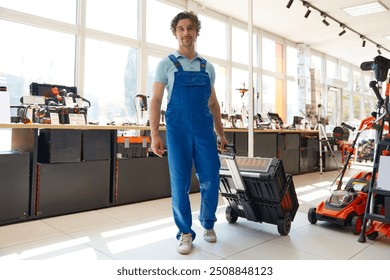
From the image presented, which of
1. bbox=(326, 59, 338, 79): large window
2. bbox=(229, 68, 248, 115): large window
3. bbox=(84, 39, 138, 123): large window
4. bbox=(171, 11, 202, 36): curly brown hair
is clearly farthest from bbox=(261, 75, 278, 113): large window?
bbox=(171, 11, 202, 36): curly brown hair

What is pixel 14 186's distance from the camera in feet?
8.80

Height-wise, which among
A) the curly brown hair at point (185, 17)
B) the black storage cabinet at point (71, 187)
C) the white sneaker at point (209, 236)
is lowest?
the white sneaker at point (209, 236)

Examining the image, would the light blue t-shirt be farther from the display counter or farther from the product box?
the product box

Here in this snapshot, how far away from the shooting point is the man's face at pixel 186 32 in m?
2.09

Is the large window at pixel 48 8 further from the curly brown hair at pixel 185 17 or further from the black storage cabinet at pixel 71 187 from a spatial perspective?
the curly brown hair at pixel 185 17

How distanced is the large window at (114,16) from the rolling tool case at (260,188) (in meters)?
3.32

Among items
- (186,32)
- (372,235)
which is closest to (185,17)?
(186,32)

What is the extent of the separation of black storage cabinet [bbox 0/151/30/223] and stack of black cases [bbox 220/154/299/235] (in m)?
1.68

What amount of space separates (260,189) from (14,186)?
2028mm

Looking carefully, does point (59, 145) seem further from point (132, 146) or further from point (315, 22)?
point (315, 22)

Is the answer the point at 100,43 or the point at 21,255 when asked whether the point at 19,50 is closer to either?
the point at 100,43

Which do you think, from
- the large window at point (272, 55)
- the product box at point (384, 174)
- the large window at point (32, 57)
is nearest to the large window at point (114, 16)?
the large window at point (32, 57)

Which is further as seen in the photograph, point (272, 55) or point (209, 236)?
point (272, 55)

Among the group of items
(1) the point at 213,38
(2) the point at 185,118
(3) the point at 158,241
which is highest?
(1) the point at 213,38
